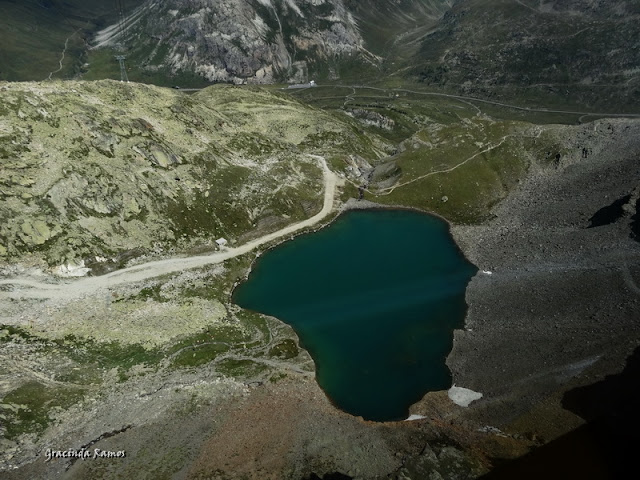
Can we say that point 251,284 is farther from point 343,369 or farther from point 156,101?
point 156,101

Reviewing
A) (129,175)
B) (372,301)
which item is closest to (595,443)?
(372,301)

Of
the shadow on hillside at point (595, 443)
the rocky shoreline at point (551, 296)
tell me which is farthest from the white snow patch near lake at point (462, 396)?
the shadow on hillside at point (595, 443)

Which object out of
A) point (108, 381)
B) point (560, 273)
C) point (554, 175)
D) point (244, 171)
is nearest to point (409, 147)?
point (554, 175)

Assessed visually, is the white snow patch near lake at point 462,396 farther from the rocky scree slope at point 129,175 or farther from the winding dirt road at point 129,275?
the rocky scree slope at point 129,175

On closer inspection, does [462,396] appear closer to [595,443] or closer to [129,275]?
[595,443]

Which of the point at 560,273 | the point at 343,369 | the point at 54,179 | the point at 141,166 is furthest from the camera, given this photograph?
the point at 141,166

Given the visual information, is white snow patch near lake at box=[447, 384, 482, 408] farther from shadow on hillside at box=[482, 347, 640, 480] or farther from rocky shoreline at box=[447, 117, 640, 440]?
shadow on hillside at box=[482, 347, 640, 480]

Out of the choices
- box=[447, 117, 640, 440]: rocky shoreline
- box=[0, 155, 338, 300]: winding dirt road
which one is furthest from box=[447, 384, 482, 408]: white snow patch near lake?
box=[0, 155, 338, 300]: winding dirt road

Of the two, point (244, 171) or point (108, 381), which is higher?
point (244, 171)
